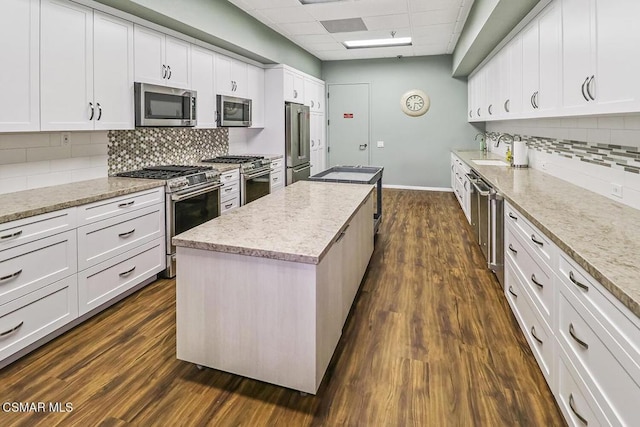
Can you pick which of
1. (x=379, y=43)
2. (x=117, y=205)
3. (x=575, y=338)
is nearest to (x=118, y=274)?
(x=117, y=205)

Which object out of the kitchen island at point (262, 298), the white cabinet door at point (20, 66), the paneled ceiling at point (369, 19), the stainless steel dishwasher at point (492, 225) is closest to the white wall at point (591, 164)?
the stainless steel dishwasher at point (492, 225)

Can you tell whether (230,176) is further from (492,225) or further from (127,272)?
(492,225)

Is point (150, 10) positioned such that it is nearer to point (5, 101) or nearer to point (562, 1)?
point (5, 101)

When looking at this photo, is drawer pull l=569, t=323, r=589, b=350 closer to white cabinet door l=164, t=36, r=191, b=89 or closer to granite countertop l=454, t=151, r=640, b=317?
granite countertop l=454, t=151, r=640, b=317

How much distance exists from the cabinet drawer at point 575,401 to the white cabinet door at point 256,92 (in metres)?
4.96

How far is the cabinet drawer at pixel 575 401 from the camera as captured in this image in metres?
1.38

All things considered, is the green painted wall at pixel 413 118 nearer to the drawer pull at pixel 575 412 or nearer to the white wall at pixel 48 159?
the white wall at pixel 48 159

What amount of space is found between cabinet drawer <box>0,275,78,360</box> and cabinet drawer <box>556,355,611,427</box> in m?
2.77

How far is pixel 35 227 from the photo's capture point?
232 centimetres

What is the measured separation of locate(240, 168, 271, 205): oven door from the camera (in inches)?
192

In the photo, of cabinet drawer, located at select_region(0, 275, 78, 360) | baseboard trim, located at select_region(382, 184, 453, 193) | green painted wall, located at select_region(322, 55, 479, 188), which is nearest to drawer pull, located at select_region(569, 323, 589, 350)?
cabinet drawer, located at select_region(0, 275, 78, 360)

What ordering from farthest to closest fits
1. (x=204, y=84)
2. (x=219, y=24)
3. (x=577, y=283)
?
(x=204, y=84) < (x=219, y=24) < (x=577, y=283)

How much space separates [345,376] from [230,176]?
9.77 ft

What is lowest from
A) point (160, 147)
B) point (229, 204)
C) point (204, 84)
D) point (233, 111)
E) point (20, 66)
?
point (229, 204)
